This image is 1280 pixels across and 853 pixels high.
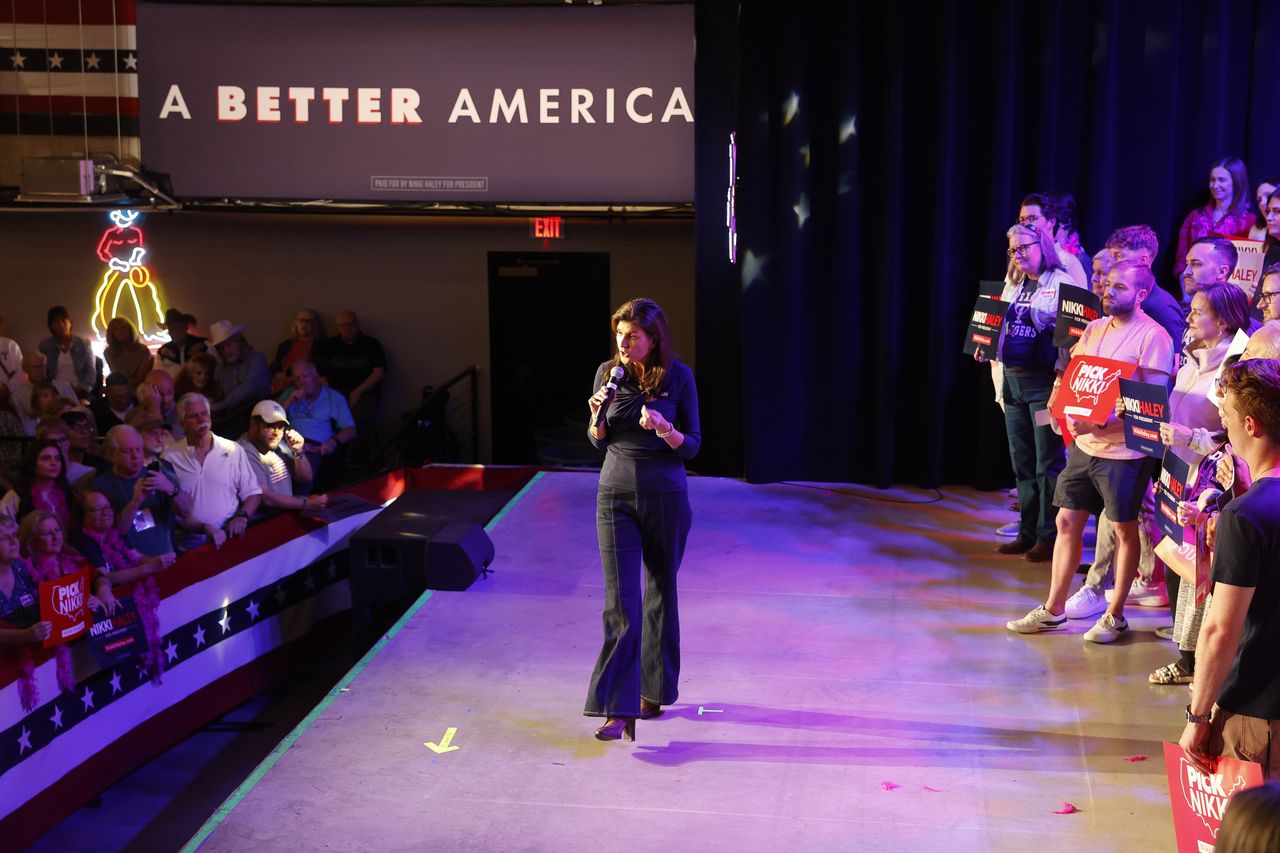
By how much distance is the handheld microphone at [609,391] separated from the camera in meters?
4.07

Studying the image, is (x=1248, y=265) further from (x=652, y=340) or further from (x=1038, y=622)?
(x=652, y=340)

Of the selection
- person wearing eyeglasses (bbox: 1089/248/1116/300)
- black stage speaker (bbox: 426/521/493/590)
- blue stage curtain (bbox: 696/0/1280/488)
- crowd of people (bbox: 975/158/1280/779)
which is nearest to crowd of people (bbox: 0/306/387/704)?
black stage speaker (bbox: 426/521/493/590)

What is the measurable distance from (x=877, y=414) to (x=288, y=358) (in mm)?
4865

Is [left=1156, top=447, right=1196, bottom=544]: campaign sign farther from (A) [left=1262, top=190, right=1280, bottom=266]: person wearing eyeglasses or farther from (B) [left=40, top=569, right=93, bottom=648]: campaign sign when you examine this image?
(B) [left=40, top=569, right=93, bottom=648]: campaign sign

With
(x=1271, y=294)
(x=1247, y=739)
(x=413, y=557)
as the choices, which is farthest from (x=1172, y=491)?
(x=413, y=557)

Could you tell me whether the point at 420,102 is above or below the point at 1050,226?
above

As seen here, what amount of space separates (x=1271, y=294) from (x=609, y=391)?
2441mm

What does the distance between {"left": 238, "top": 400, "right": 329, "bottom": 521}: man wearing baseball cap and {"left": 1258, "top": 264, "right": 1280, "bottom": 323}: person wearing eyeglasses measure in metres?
4.41

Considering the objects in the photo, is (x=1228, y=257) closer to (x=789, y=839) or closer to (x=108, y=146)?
(x=789, y=839)

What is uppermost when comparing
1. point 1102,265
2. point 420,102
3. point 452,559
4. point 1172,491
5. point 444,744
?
point 420,102

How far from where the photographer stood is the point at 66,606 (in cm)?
480

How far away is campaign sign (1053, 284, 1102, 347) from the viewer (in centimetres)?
547

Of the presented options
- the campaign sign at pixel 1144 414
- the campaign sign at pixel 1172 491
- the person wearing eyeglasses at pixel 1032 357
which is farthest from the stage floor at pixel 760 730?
the campaign sign at pixel 1144 414

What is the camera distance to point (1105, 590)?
564cm
